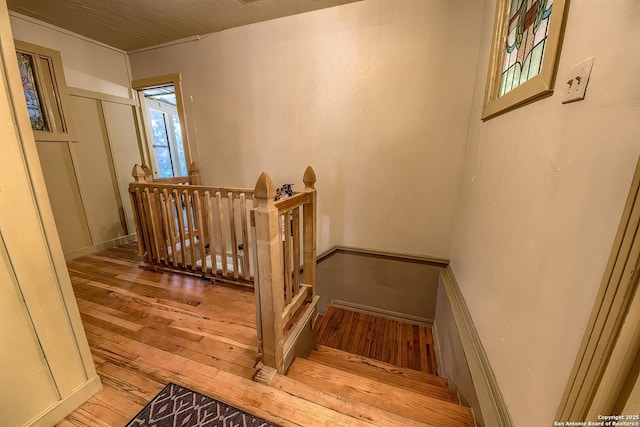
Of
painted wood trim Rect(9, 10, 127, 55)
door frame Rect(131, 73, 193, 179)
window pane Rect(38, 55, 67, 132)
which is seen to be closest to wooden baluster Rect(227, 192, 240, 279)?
door frame Rect(131, 73, 193, 179)

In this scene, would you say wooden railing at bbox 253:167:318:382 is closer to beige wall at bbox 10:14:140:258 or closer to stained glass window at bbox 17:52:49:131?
beige wall at bbox 10:14:140:258

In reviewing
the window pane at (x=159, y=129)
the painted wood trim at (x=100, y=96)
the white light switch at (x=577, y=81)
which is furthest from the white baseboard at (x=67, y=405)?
the window pane at (x=159, y=129)

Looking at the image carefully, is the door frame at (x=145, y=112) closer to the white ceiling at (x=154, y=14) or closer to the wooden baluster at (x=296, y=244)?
the white ceiling at (x=154, y=14)

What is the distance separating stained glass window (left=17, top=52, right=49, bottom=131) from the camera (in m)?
2.38

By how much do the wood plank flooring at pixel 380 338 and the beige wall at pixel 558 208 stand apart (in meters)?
1.05

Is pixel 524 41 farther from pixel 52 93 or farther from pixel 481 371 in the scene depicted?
pixel 52 93

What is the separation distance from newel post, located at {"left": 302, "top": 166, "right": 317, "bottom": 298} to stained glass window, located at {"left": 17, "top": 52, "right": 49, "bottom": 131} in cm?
309

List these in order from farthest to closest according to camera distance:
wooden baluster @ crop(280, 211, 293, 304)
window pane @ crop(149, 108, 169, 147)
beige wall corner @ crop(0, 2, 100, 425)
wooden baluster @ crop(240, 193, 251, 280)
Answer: window pane @ crop(149, 108, 169, 147), wooden baluster @ crop(240, 193, 251, 280), wooden baluster @ crop(280, 211, 293, 304), beige wall corner @ crop(0, 2, 100, 425)

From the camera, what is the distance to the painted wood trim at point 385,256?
2365mm

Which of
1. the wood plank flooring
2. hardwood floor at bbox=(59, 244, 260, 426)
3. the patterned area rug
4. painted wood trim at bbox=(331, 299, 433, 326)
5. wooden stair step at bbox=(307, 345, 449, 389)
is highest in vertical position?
the patterned area rug

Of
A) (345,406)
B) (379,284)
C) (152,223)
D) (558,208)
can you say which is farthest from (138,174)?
(558,208)

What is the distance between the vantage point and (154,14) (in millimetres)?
2318

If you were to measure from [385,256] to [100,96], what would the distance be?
4.04 meters

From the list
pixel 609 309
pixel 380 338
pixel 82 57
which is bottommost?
pixel 380 338
